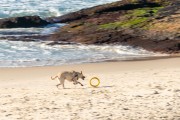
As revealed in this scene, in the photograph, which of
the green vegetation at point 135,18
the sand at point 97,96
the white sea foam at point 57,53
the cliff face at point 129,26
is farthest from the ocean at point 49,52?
the green vegetation at point 135,18

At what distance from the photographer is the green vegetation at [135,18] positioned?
29562mm

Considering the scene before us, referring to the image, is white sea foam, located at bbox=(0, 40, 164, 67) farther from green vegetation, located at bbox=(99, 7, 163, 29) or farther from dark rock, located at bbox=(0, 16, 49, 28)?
dark rock, located at bbox=(0, 16, 49, 28)

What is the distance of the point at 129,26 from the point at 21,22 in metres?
8.44

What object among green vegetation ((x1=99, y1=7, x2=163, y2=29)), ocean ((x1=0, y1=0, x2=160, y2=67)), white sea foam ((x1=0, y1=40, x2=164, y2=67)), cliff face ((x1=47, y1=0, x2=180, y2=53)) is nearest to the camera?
white sea foam ((x1=0, y1=40, x2=164, y2=67))

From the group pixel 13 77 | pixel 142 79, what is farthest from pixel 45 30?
pixel 142 79

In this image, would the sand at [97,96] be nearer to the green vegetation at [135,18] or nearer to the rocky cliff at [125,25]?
the rocky cliff at [125,25]

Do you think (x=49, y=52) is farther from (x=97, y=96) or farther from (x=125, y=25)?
(x=97, y=96)

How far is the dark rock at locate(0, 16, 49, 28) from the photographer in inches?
1323

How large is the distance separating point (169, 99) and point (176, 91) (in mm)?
968

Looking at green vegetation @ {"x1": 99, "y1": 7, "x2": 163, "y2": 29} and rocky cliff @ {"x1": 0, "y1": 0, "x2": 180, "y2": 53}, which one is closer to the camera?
rocky cliff @ {"x1": 0, "y1": 0, "x2": 180, "y2": 53}

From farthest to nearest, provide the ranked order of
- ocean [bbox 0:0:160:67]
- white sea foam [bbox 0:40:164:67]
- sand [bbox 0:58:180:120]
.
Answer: ocean [bbox 0:0:160:67] → white sea foam [bbox 0:40:164:67] → sand [bbox 0:58:180:120]

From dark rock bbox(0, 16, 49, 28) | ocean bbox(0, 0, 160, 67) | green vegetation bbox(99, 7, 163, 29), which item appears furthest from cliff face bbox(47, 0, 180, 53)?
dark rock bbox(0, 16, 49, 28)

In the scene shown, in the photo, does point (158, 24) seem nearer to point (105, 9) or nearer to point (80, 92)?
point (105, 9)

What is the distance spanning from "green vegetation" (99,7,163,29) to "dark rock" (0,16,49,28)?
6.04 metres
